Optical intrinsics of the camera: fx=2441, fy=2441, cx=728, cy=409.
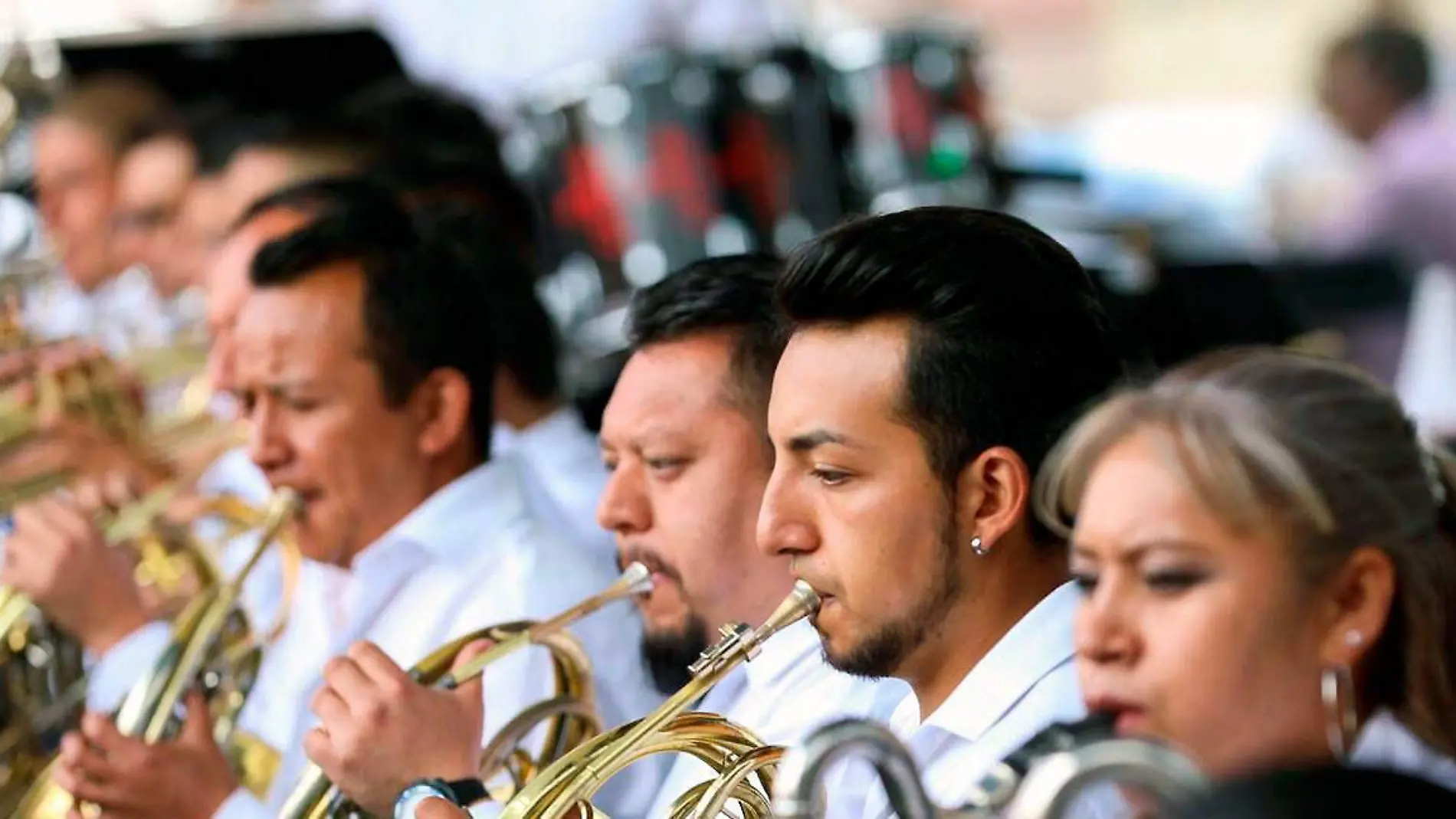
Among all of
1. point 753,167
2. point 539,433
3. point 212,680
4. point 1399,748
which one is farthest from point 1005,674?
point 753,167

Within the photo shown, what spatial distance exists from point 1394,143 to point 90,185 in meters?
4.16

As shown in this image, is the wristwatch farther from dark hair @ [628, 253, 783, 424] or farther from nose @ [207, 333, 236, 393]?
nose @ [207, 333, 236, 393]

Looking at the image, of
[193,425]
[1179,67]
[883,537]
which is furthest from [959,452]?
[1179,67]

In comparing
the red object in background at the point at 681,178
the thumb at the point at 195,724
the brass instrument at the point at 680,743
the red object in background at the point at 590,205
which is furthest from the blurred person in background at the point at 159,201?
the brass instrument at the point at 680,743

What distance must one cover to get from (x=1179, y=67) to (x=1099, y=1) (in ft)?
1.68

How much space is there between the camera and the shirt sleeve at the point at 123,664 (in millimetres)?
3371

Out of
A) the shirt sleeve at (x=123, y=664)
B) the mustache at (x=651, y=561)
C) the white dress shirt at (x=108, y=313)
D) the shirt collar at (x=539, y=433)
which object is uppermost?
the white dress shirt at (x=108, y=313)

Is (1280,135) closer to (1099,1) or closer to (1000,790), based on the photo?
(1099,1)

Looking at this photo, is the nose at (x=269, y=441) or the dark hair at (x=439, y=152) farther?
the dark hair at (x=439, y=152)

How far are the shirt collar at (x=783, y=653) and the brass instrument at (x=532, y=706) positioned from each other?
0.15 meters

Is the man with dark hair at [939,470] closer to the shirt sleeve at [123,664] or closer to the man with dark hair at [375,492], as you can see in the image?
the man with dark hair at [375,492]

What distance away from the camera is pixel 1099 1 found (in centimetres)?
1108

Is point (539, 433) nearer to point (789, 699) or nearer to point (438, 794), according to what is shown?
point (789, 699)

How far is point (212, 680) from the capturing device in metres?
3.24
